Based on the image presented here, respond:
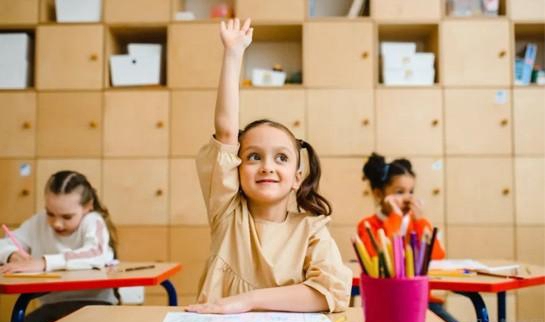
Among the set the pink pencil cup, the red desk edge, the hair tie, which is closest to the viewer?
the pink pencil cup

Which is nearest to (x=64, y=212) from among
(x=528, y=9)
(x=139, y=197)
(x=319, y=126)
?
(x=139, y=197)

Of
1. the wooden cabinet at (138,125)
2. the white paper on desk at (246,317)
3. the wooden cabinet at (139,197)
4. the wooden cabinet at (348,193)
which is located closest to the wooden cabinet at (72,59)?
the wooden cabinet at (138,125)

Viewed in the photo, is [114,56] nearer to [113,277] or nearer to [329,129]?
[329,129]

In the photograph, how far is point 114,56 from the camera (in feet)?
11.4

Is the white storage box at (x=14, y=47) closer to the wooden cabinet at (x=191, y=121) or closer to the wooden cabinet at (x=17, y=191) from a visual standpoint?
the wooden cabinet at (x=17, y=191)

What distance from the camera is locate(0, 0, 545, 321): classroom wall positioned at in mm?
3307

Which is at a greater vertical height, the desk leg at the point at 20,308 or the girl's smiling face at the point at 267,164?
the girl's smiling face at the point at 267,164

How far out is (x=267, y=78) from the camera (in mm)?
3467

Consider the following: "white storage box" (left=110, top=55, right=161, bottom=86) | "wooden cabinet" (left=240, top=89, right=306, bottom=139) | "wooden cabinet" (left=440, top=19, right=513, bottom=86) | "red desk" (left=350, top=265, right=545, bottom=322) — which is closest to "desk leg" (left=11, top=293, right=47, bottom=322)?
"red desk" (left=350, top=265, right=545, bottom=322)

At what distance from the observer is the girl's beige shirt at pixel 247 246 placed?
1146 mm

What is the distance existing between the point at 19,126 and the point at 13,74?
1.16ft

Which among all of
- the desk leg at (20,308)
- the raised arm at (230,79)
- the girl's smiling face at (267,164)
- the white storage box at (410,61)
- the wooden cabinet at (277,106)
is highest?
the white storage box at (410,61)

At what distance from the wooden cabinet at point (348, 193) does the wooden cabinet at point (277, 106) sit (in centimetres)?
32

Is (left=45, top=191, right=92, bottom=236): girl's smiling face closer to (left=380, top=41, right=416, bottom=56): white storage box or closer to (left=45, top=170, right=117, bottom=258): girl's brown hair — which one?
(left=45, top=170, right=117, bottom=258): girl's brown hair
